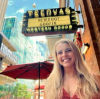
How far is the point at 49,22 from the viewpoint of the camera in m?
3.46

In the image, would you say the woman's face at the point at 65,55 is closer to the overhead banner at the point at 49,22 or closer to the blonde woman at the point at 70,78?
the blonde woman at the point at 70,78

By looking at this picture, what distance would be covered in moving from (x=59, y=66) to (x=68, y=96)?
1.00ft

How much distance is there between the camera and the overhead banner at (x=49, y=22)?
3.26 meters

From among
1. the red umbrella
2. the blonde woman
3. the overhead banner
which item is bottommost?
the blonde woman

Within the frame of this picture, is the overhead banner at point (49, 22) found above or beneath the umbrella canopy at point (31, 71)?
above

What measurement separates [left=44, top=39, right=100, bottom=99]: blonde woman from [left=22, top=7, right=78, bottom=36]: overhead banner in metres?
2.33

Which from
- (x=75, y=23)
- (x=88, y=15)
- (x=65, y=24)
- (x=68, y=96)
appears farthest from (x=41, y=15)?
(x=68, y=96)

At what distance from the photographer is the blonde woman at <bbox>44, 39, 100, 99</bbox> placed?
0.80 meters

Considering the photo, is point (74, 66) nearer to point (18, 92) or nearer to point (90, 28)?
point (90, 28)

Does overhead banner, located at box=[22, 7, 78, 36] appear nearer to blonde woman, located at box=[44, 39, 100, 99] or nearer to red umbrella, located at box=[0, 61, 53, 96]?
red umbrella, located at box=[0, 61, 53, 96]

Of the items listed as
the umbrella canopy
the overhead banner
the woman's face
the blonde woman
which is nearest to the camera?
the blonde woman

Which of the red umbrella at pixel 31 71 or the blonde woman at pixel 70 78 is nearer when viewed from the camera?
the blonde woman at pixel 70 78

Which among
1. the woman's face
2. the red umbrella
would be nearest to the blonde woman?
the woman's face

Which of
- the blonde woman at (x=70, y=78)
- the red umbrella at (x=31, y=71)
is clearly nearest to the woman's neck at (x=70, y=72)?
the blonde woman at (x=70, y=78)
